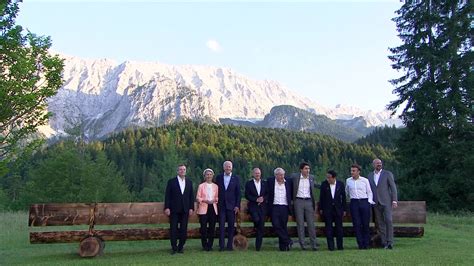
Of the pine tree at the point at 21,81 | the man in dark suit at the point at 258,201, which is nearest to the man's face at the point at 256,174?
the man in dark suit at the point at 258,201

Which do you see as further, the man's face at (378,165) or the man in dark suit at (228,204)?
the man's face at (378,165)

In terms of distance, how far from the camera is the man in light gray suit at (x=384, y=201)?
420 inches

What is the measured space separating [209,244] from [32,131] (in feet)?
15.6

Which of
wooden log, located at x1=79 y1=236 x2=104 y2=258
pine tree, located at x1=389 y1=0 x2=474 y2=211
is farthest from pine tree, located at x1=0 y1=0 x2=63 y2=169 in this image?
pine tree, located at x1=389 y1=0 x2=474 y2=211

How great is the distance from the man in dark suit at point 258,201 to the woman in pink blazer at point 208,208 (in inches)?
32.3

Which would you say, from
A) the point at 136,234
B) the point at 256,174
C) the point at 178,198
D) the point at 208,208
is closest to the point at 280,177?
the point at 256,174

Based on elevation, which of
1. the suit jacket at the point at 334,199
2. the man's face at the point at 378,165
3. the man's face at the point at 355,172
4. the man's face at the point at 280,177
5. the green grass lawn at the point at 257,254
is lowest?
the green grass lawn at the point at 257,254

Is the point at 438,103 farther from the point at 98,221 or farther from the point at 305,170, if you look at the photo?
the point at 98,221

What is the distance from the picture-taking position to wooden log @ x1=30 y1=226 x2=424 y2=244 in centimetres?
977

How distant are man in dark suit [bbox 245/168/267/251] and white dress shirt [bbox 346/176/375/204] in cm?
215

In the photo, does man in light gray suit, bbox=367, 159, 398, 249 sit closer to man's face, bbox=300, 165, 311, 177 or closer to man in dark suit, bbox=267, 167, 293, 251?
man's face, bbox=300, 165, 311, 177

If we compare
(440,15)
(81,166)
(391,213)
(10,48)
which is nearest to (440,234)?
(391,213)

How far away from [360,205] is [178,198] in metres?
4.37

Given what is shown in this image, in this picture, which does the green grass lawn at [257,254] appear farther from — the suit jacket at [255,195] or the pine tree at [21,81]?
the pine tree at [21,81]
